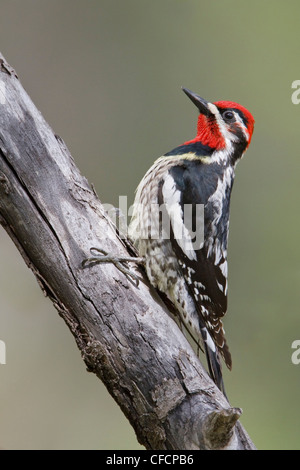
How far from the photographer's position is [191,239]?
2.61m

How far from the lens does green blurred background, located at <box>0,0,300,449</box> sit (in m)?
4.72

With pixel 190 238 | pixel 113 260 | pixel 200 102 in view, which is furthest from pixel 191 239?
pixel 200 102

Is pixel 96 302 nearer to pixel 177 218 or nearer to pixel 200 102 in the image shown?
pixel 177 218

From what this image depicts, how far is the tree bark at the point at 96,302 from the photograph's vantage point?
6.49ft

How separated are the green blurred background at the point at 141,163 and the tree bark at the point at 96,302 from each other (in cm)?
231

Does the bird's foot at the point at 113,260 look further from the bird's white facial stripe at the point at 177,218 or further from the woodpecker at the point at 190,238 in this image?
the bird's white facial stripe at the point at 177,218

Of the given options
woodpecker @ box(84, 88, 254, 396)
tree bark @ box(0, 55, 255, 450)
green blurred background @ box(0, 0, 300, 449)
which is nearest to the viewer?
tree bark @ box(0, 55, 255, 450)

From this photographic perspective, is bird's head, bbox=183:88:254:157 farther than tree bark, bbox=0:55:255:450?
Yes

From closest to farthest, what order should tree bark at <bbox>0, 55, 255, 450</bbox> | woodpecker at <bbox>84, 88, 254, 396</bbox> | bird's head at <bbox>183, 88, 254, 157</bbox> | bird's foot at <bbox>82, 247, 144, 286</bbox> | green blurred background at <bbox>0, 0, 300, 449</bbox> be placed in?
tree bark at <bbox>0, 55, 255, 450</bbox>
bird's foot at <bbox>82, 247, 144, 286</bbox>
woodpecker at <bbox>84, 88, 254, 396</bbox>
bird's head at <bbox>183, 88, 254, 157</bbox>
green blurred background at <bbox>0, 0, 300, 449</bbox>

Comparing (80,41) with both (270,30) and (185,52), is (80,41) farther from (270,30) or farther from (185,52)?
(270,30)

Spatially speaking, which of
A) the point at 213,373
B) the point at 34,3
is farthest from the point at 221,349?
the point at 34,3

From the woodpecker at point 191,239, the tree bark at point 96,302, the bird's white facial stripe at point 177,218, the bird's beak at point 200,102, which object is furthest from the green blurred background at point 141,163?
the tree bark at point 96,302

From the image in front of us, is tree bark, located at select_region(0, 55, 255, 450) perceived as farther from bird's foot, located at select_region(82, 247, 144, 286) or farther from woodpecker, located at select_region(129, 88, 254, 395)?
woodpecker, located at select_region(129, 88, 254, 395)

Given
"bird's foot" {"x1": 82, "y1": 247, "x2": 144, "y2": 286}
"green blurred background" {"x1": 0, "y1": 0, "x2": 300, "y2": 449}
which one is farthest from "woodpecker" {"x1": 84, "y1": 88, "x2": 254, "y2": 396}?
"green blurred background" {"x1": 0, "y1": 0, "x2": 300, "y2": 449}
